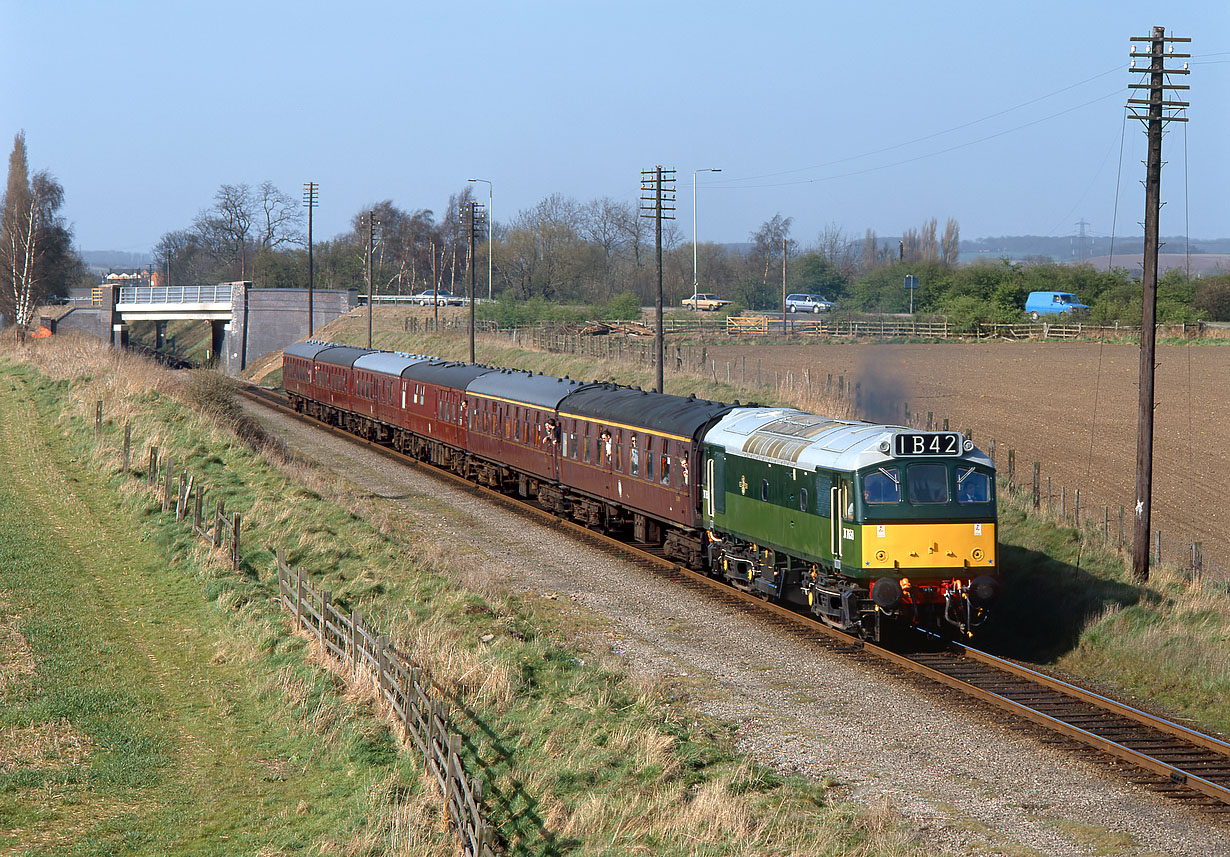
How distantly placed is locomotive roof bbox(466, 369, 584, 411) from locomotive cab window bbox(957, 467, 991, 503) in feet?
49.9

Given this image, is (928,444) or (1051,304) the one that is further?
(1051,304)

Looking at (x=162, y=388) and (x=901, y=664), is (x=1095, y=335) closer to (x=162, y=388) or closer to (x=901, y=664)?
(x=162, y=388)

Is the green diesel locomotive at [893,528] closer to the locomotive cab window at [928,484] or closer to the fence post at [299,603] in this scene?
the locomotive cab window at [928,484]

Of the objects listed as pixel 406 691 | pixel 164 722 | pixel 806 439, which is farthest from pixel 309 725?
pixel 806 439

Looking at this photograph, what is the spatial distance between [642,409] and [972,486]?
10.3 m

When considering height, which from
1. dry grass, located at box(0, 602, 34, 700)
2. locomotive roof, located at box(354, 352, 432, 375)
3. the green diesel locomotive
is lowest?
dry grass, located at box(0, 602, 34, 700)

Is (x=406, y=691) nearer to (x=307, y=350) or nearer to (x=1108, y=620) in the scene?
(x=1108, y=620)

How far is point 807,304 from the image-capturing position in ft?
342

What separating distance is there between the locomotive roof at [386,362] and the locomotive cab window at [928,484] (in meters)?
30.7

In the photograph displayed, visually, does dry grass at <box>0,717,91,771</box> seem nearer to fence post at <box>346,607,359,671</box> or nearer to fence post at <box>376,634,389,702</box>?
fence post at <box>346,607,359,671</box>

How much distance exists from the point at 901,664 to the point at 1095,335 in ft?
226

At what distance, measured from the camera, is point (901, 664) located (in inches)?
671

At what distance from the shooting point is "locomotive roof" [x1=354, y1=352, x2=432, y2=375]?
46578 mm

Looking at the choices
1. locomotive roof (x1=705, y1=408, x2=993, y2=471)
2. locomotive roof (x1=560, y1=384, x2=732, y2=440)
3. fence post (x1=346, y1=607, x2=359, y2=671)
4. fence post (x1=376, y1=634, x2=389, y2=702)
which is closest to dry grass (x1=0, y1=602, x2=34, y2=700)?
fence post (x1=346, y1=607, x2=359, y2=671)
